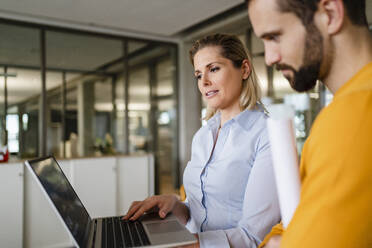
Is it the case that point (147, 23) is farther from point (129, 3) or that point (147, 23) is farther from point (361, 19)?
point (361, 19)

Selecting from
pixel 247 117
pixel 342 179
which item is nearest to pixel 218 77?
pixel 247 117

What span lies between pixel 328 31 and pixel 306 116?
3.20 m

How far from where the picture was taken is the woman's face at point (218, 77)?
3.67ft

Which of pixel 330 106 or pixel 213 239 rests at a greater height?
pixel 330 106

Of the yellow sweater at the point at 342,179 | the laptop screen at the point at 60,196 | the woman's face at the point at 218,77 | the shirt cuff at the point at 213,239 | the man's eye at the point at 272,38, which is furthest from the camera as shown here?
the woman's face at the point at 218,77

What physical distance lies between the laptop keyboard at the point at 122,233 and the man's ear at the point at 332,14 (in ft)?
2.05

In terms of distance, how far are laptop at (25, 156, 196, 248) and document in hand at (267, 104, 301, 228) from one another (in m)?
0.37

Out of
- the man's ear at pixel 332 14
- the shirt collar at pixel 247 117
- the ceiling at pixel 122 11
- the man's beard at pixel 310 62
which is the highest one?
the ceiling at pixel 122 11

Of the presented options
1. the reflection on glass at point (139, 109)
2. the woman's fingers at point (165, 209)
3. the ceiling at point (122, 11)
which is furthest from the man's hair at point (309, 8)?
the reflection on glass at point (139, 109)

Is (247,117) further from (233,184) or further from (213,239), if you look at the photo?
(213,239)

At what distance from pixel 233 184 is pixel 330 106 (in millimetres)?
595

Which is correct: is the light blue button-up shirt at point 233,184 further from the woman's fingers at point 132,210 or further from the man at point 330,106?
the man at point 330,106

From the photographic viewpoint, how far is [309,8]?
497 millimetres

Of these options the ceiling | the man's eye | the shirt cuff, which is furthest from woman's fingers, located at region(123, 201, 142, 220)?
the ceiling
